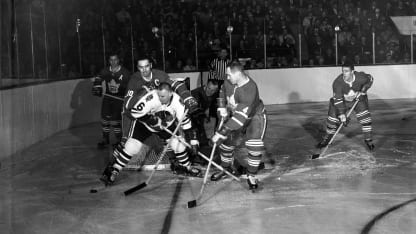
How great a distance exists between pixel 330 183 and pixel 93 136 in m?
4.90

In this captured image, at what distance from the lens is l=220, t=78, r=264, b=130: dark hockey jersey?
6035 millimetres

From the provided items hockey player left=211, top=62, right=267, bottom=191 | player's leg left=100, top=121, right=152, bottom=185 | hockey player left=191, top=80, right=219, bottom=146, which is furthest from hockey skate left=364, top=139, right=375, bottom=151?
player's leg left=100, top=121, right=152, bottom=185

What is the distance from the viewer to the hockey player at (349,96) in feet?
27.5

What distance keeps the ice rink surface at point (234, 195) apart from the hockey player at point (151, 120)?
1.05 ft

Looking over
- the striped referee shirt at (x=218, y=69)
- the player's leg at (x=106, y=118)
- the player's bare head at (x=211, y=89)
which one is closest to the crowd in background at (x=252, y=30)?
the striped referee shirt at (x=218, y=69)

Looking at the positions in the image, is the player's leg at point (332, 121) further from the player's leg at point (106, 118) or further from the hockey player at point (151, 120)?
the player's leg at point (106, 118)

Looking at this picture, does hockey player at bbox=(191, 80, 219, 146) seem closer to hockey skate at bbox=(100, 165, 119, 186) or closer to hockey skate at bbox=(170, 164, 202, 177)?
hockey skate at bbox=(170, 164, 202, 177)

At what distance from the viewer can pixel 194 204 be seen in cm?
577

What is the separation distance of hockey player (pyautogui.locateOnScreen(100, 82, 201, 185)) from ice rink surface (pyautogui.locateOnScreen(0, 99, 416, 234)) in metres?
0.32

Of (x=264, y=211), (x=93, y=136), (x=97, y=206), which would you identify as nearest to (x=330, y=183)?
(x=264, y=211)

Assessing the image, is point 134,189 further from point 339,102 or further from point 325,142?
point 325,142

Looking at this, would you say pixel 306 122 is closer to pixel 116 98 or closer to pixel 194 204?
pixel 116 98

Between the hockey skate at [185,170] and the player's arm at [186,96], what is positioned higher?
the player's arm at [186,96]

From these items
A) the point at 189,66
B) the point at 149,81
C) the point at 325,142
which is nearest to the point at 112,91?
the point at 149,81
